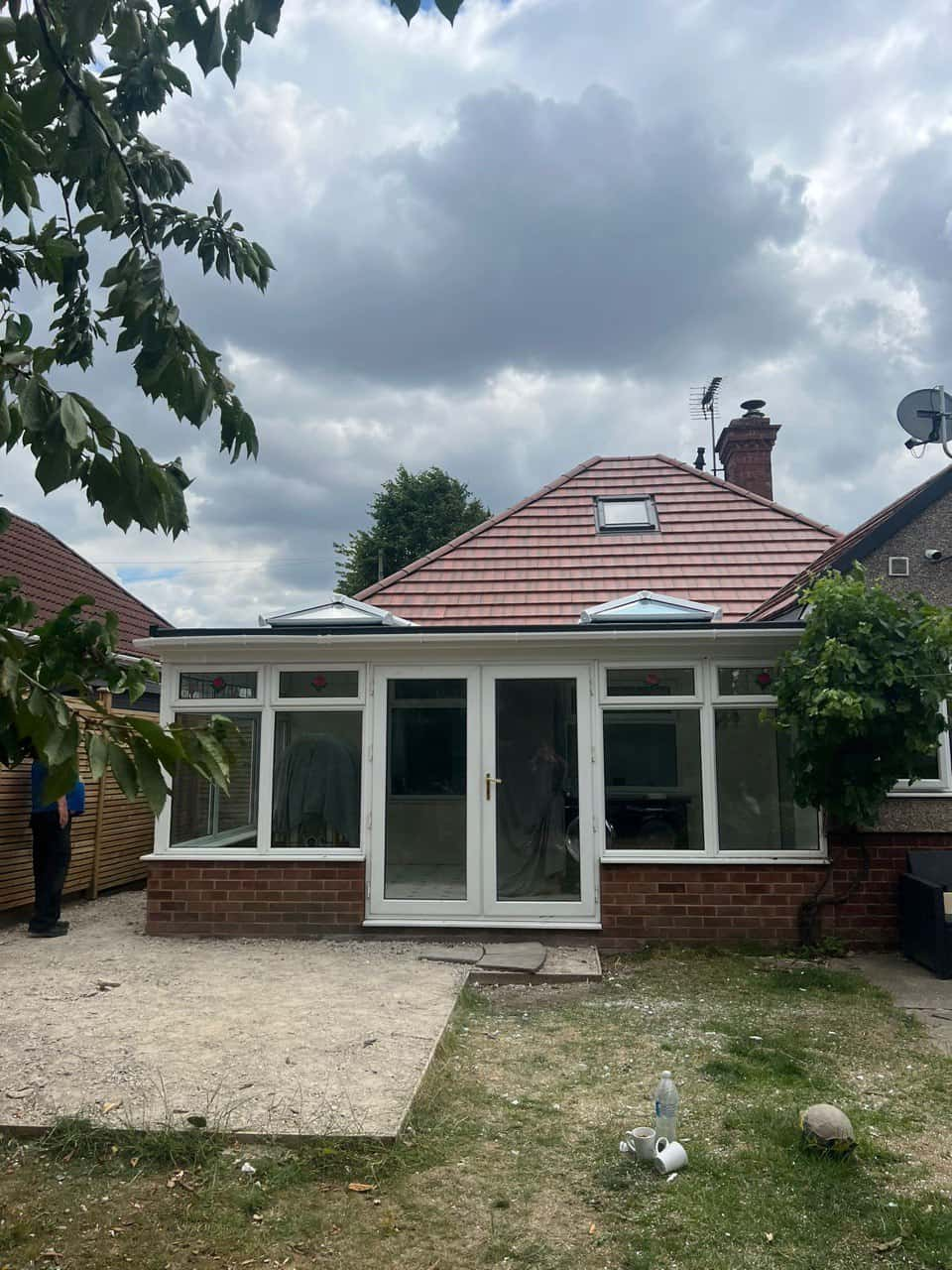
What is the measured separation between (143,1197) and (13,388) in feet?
10.5

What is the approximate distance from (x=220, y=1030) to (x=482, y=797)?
10.9ft

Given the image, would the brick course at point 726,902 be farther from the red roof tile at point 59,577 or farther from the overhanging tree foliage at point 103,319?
the overhanging tree foliage at point 103,319

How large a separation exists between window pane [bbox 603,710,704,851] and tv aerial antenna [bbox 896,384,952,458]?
3475mm

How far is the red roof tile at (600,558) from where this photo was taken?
1300 centimetres

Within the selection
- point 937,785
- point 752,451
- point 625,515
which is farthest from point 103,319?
point 752,451

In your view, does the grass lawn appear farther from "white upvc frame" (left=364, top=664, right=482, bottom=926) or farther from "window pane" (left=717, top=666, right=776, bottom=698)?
"window pane" (left=717, top=666, right=776, bottom=698)

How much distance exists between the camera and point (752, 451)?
17016 mm

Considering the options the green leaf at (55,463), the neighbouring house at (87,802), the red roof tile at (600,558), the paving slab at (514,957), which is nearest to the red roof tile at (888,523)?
the red roof tile at (600,558)

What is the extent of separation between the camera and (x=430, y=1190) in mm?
3871

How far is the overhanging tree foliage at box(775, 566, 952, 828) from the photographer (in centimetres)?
728

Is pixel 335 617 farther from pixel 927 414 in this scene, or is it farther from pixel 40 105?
pixel 40 105

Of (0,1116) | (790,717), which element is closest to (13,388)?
(0,1116)

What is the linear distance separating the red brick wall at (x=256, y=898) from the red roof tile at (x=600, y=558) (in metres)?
4.83

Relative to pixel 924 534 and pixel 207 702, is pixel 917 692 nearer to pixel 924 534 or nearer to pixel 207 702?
pixel 924 534
